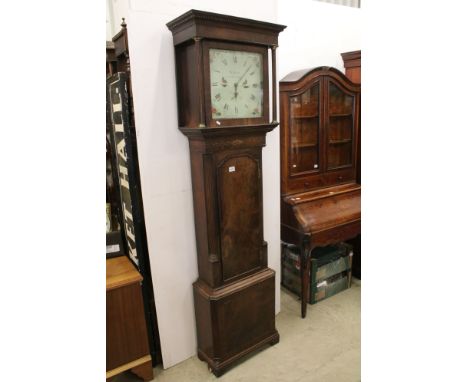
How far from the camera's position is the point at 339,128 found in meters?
3.02

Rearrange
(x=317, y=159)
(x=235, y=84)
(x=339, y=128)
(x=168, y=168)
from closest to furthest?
(x=235, y=84), (x=168, y=168), (x=317, y=159), (x=339, y=128)

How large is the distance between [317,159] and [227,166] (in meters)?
1.25

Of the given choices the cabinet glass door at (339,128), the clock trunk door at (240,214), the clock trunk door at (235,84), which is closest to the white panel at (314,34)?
the cabinet glass door at (339,128)

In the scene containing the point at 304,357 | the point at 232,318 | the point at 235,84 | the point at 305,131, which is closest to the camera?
the point at 235,84

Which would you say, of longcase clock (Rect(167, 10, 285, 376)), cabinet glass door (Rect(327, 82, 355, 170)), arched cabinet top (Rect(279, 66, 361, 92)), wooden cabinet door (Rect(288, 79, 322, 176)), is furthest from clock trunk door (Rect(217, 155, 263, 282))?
cabinet glass door (Rect(327, 82, 355, 170))

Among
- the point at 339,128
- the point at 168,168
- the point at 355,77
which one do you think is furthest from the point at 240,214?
the point at 355,77

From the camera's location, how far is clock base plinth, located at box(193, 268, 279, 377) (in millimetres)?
2014

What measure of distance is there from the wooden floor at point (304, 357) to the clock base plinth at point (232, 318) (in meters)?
0.08

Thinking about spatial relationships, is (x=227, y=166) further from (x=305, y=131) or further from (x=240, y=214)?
(x=305, y=131)

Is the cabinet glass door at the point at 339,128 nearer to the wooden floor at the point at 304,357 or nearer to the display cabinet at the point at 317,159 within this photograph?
the display cabinet at the point at 317,159

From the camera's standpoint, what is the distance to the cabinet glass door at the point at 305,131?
2691 millimetres

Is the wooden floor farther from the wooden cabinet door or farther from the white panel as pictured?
the white panel

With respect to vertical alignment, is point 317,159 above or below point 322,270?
above
